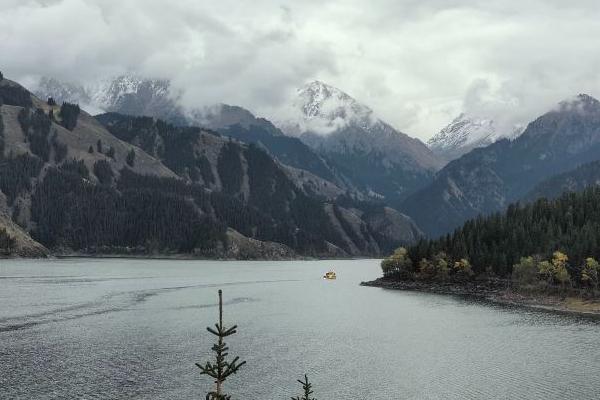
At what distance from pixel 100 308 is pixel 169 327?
39.7m

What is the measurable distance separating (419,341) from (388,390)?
147 feet

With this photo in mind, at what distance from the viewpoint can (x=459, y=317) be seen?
172m

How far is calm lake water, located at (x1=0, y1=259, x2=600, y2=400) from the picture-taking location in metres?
91.6

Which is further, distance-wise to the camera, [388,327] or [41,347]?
[388,327]

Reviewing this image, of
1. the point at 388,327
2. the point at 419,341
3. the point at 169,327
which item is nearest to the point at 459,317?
the point at 388,327

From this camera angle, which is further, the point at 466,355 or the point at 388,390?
the point at 466,355

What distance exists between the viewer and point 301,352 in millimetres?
119438

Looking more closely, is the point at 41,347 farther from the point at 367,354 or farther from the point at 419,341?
the point at 419,341

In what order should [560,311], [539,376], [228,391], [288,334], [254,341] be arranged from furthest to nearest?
[560,311], [288,334], [254,341], [539,376], [228,391]

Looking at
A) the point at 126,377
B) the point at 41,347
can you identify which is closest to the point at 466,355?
the point at 126,377

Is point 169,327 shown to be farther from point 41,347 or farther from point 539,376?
point 539,376

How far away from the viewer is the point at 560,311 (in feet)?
612

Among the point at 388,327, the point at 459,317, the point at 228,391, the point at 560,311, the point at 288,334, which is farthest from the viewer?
the point at 560,311

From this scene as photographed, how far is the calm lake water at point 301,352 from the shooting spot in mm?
91562
